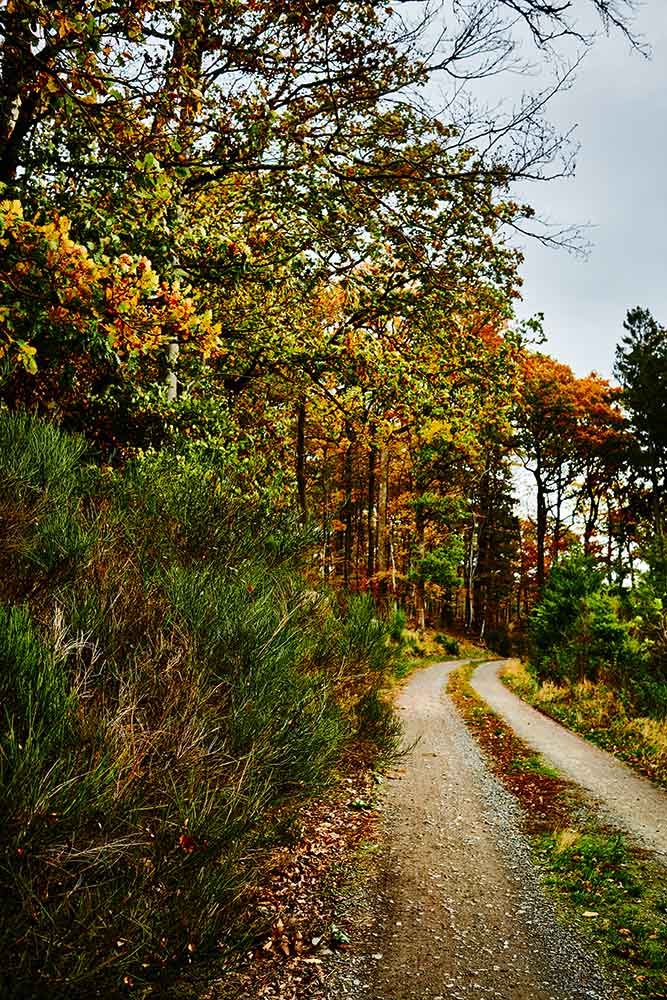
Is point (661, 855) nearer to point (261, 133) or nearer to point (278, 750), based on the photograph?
point (278, 750)

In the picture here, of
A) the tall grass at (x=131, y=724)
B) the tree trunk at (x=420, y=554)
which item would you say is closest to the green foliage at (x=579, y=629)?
the tall grass at (x=131, y=724)

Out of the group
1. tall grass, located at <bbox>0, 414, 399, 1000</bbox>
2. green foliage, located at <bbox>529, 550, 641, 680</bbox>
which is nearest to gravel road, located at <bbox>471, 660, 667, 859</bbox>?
green foliage, located at <bbox>529, 550, 641, 680</bbox>

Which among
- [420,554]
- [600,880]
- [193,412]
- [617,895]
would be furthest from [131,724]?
[420,554]

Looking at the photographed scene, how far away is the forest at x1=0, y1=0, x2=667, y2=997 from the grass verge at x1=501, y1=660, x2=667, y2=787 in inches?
18.3

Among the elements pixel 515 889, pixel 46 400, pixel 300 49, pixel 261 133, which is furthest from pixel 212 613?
Answer: pixel 300 49

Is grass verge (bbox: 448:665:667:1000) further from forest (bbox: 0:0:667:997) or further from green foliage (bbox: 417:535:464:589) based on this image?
green foliage (bbox: 417:535:464:589)

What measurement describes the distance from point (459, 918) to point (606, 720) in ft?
26.0

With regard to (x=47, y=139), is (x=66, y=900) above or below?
below

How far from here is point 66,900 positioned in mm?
1909

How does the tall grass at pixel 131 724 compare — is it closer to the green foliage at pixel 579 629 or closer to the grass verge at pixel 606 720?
the grass verge at pixel 606 720

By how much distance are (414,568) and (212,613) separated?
25.7 meters

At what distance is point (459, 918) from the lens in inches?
151

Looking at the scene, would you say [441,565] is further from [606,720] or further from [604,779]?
[604,779]

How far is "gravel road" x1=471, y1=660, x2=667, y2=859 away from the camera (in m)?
5.67
